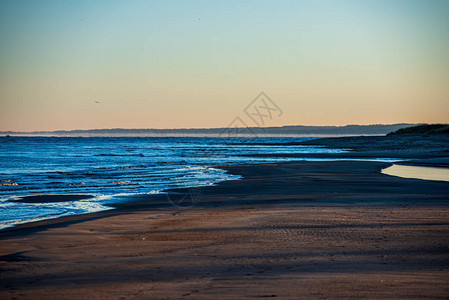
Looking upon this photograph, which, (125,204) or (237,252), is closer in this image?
(237,252)

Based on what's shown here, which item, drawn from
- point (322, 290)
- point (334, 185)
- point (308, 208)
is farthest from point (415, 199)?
point (322, 290)

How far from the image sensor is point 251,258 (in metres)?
7.43

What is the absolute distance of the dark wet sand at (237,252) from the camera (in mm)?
5902

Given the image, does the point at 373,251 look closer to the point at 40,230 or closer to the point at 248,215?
the point at 248,215

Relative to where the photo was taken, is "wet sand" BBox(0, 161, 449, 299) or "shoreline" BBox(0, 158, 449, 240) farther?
"shoreline" BBox(0, 158, 449, 240)

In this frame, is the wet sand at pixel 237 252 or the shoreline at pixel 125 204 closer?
the wet sand at pixel 237 252

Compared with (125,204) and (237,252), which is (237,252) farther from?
(125,204)

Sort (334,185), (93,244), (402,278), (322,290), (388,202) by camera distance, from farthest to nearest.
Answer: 1. (334,185)
2. (388,202)
3. (93,244)
4. (402,278)
5. (322,290)

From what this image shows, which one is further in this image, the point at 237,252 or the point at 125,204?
the point at 125,204

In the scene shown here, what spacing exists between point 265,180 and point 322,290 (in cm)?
1727

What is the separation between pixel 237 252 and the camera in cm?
785

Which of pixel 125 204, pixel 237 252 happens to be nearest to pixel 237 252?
pixel 237 252

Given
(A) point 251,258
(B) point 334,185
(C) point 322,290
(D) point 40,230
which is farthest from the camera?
(B) point 334,185

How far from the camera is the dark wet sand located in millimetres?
5902
